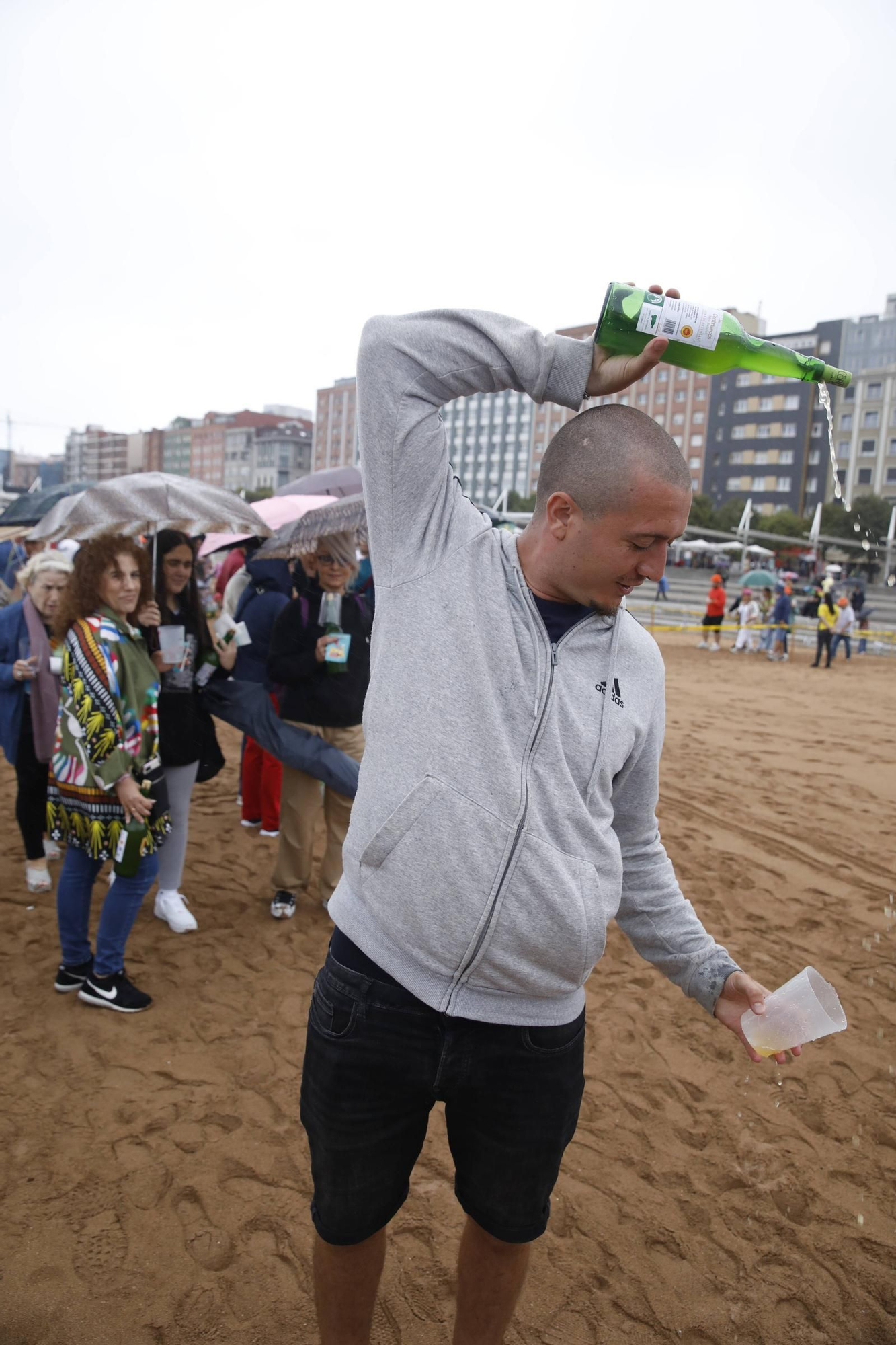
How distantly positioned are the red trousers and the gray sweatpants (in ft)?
4.75

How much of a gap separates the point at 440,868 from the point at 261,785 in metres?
5.15

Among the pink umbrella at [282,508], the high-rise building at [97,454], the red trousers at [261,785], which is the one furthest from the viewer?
the high-rise building at [97,454]

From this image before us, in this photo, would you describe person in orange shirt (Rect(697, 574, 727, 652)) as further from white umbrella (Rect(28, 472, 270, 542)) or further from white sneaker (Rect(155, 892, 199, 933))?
white sneaker (Rect(155, 892, 199, 933))

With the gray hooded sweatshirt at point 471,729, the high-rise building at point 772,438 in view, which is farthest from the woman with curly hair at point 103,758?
the high-rise building at point 772,438

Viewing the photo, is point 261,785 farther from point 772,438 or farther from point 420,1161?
point 772,438

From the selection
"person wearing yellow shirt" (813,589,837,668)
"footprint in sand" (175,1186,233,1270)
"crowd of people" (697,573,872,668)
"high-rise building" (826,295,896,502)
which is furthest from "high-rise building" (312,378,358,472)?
"footprint in sand" (175,1186,233,1270)

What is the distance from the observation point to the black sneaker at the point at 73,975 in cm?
391

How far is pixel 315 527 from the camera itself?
4.86 m

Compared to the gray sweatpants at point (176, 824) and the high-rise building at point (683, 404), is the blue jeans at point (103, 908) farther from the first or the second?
the high-rise building at point (683, 404)

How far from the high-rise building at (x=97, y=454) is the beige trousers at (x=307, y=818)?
170837mm

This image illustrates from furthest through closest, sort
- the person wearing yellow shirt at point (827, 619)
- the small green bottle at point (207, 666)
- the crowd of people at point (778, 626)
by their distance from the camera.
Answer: the crowd of people at point (778, 626), the person wearing yellow shirt at point (827, 619), the small green bottle at point (207, 666)

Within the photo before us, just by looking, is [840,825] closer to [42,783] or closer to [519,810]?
[42,783]

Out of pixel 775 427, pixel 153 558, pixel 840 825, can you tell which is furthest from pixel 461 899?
pixel 775 427

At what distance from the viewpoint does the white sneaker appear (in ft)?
15.4
